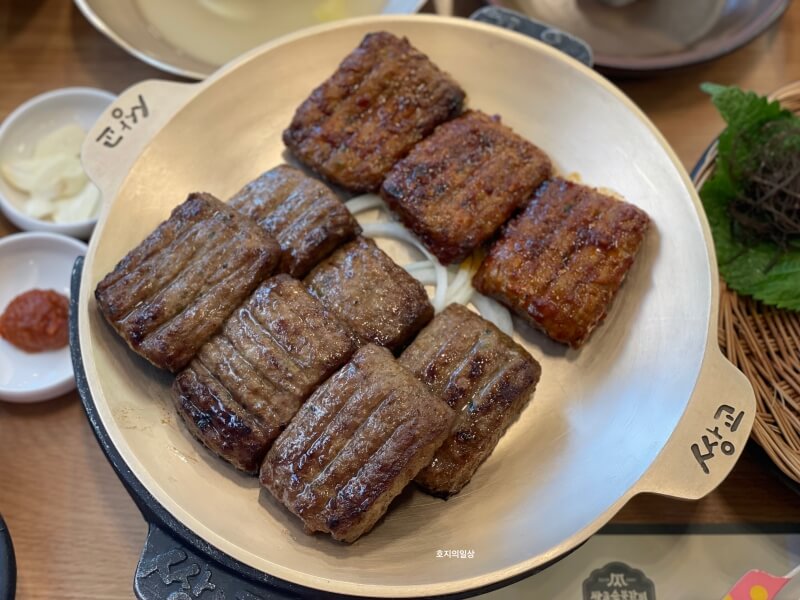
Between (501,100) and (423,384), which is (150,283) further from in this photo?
(501,100)

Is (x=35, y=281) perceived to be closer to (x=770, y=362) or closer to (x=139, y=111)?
(x=139, y=111)

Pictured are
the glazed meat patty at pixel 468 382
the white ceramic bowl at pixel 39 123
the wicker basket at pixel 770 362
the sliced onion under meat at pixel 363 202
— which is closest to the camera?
the glazed meat patty at pixel 468 382

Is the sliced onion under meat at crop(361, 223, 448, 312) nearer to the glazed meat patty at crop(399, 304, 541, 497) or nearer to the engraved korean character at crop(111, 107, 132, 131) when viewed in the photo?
the glazed meat patty at crop(399, 304, 541, 497)

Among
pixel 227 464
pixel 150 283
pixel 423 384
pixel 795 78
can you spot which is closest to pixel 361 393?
Result: pixel 423 384

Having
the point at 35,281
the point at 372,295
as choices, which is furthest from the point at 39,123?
the point at 372,295

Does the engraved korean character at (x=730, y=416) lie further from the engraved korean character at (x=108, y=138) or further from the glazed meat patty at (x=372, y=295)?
the engraved korean character at (x=108, y=138)

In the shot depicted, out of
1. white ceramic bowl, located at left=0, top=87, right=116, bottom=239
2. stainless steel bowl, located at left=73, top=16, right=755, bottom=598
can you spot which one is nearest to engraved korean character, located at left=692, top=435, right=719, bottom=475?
stainless steel bowl, located at left=73, top=16, right=755, bottom=598

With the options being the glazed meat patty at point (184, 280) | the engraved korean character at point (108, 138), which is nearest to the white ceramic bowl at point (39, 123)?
the engraved korean character at point (108, 138)
